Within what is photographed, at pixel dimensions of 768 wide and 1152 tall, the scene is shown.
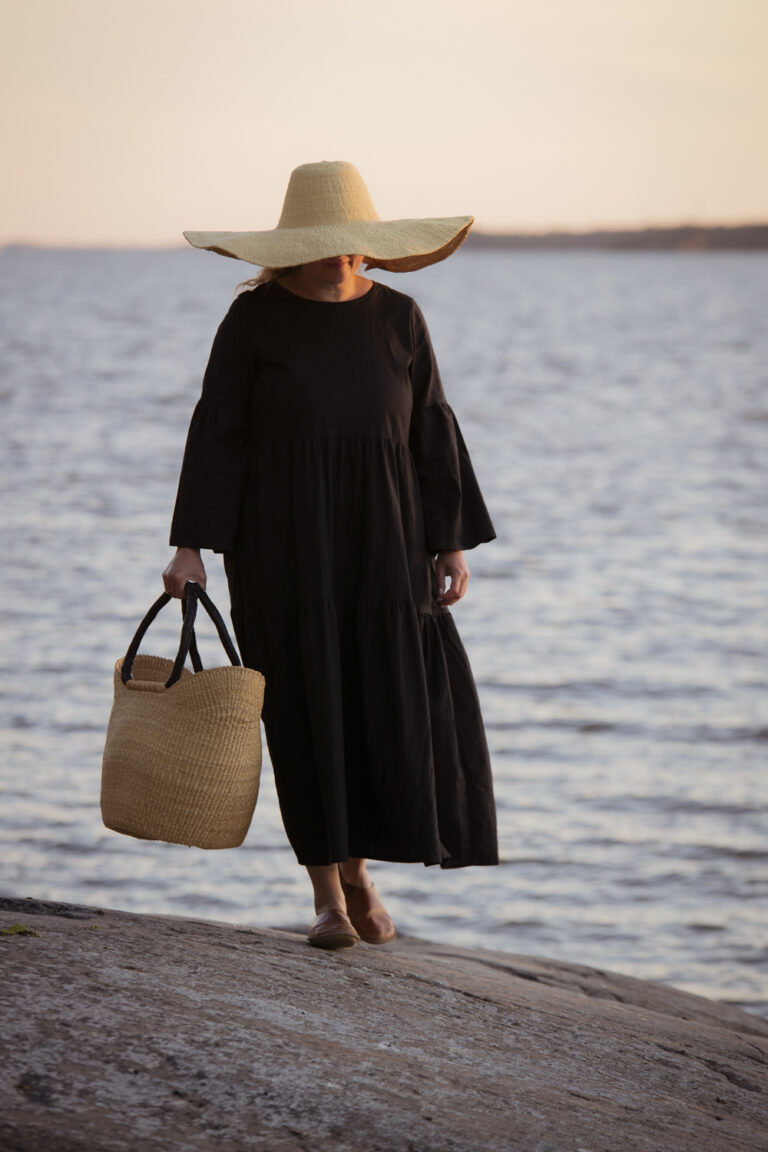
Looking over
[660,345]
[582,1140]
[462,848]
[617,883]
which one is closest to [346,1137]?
[582,1140]

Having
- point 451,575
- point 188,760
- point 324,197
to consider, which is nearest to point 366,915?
point 188,760

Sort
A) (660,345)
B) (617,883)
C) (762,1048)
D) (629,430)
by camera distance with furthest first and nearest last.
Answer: (660,345)
(629,430)
(617,883)
(762,1048)

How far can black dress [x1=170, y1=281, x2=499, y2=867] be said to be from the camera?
A: 10.9 feet

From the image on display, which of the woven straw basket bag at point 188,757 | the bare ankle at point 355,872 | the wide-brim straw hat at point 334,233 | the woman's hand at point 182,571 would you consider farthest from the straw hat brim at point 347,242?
the bare ankle at point 355,872

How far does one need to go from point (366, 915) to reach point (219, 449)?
47.5 inches

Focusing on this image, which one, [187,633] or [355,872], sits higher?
[187,633]

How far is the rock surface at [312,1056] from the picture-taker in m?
2.29

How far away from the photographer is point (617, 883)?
6.05 meters

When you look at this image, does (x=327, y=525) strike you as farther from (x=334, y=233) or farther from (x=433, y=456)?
→ (x=334, y=233)

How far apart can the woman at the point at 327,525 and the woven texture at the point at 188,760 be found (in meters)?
0.19

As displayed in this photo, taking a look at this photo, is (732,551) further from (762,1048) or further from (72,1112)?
(72,1112)

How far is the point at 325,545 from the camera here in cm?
333

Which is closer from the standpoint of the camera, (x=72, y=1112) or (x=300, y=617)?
(x=72, y=1112)

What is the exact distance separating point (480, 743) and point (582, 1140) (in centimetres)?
124
